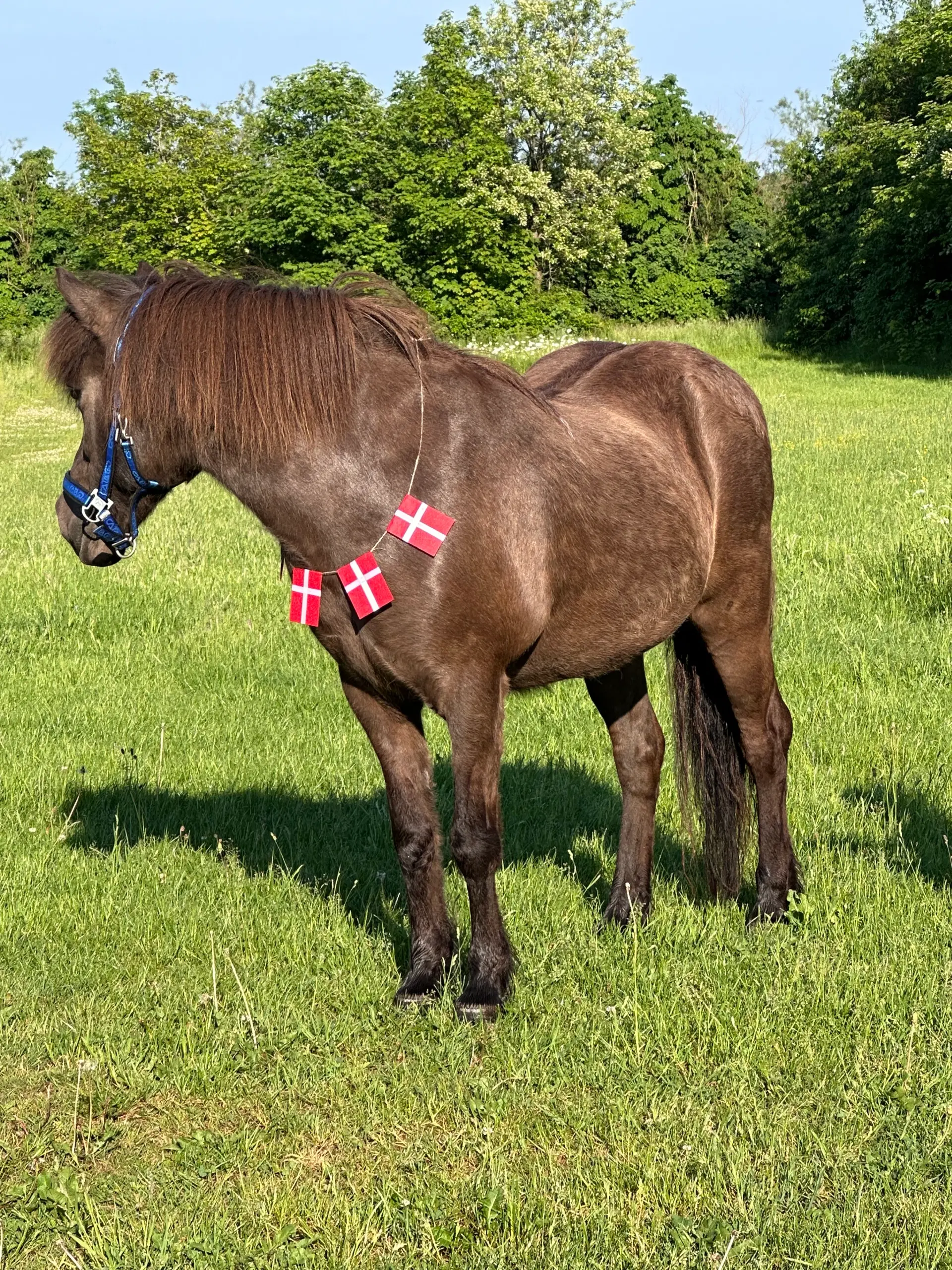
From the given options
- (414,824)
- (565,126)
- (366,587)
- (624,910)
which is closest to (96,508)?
(366,587)

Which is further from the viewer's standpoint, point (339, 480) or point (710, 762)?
point (710, 762)

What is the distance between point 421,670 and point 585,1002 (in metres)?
1.18

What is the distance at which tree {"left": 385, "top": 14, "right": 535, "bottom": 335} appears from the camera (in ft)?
153

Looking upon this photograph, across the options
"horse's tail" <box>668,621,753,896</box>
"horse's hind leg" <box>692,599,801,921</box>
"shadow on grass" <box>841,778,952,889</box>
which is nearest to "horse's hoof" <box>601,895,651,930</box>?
"horse's tail" <box>668,621,753,896</box>

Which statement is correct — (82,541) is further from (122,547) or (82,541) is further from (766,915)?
(766,915)

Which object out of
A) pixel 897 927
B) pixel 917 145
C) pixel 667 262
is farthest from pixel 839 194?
pixel 897 927

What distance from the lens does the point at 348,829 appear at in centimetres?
557

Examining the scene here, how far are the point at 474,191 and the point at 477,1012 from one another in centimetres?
4816

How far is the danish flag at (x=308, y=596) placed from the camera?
3545 mm

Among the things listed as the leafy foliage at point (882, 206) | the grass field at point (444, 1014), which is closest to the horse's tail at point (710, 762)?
the grass field at point (444, 1014)

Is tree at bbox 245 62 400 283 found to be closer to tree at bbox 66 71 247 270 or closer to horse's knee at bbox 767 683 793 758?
tree at bbox 66 71 247 270

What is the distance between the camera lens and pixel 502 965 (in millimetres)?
3781

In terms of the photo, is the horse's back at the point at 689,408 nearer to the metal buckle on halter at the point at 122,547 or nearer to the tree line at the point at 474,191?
the metal buckle on halter at the point at 122,547

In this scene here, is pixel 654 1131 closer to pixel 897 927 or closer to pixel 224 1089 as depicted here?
pixel 224 1089
